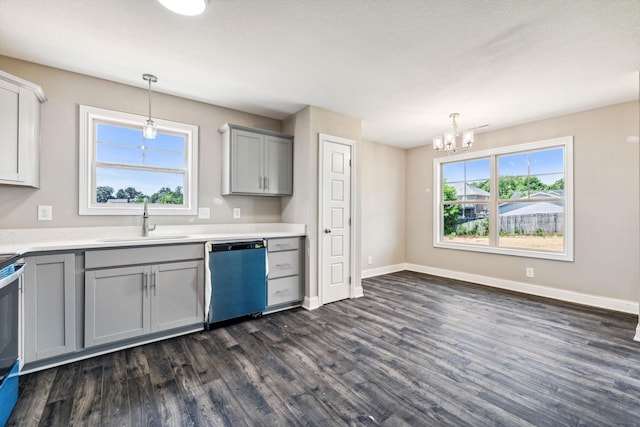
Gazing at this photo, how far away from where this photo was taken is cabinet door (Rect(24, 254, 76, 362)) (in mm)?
2037

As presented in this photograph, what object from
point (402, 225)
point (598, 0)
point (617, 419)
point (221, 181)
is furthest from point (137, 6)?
point (402, 225)

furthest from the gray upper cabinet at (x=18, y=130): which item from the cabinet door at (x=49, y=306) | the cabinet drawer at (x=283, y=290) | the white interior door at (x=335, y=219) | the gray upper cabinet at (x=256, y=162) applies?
the white interior door at (x=335, y=219)

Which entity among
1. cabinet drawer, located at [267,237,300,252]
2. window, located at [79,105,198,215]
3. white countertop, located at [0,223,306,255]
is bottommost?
cabinet drawer, located at [267,237,300,252]

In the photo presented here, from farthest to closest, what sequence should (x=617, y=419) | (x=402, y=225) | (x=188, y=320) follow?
(x=402, y=225)
(x=188, y=320)
(x=617, y=419)

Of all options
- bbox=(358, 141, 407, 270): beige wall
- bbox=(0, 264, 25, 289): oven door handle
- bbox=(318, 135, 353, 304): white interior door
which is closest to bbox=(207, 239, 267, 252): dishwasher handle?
bbox=(318, 135, 353, 304): white interior door

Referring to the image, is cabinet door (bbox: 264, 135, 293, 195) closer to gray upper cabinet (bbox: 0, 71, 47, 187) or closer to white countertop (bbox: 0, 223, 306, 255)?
white countertop (bbox: 0, 223, 306, 255)

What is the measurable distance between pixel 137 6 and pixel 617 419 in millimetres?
3904

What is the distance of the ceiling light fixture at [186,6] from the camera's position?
1.79m

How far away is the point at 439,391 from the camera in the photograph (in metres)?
1.88

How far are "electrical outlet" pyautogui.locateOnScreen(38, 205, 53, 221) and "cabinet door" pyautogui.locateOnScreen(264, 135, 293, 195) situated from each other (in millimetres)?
2078

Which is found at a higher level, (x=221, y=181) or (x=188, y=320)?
(x=221, y=181)

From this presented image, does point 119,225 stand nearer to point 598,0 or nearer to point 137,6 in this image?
point 137,6

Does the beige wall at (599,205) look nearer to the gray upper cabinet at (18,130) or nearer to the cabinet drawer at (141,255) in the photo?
the cabinet drawer at (141,255)

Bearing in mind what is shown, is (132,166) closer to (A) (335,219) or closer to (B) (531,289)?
(A) (335,219)
